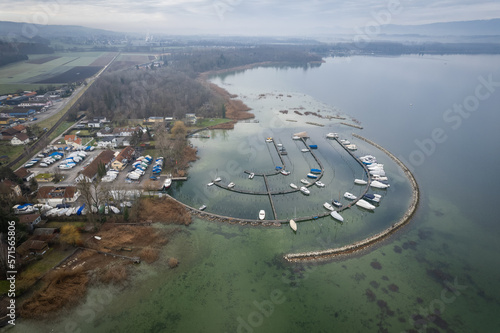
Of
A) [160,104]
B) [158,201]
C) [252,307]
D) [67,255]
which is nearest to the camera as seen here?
[252,307]

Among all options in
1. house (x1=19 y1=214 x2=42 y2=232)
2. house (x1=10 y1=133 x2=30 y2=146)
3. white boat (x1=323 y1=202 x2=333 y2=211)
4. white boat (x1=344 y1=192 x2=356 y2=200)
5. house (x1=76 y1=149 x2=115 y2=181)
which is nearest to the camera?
house (x1=19 y1=214 x2=42 y2=232)

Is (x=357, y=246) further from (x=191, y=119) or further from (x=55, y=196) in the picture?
(x=191, y=119)

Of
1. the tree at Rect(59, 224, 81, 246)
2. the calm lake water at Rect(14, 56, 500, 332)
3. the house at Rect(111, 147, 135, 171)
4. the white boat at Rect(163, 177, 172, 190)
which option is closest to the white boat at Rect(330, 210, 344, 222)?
the calm lake water at Rect(14, 56, 500, 332)

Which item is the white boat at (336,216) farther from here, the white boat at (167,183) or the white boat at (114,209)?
the white boat at (114,209)

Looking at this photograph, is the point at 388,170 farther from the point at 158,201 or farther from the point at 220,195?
the point at 158,201

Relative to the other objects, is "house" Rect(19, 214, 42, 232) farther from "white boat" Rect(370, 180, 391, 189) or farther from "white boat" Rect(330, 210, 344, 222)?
"white boat" Rect(370, 180, 391, 189)

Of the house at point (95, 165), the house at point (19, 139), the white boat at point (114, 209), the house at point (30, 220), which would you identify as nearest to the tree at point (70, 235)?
the house at point (30, 220)

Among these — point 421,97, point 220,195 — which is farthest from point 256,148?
point 421,97
